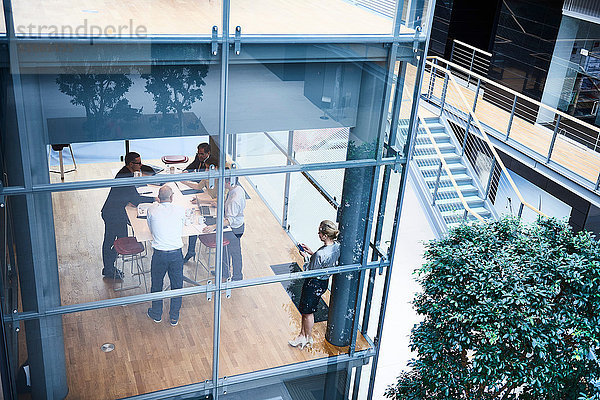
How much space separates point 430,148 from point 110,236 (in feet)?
21.3

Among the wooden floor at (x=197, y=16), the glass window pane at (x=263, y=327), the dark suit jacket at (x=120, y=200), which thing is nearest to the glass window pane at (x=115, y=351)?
the glass window pane at (x=263, y=327)

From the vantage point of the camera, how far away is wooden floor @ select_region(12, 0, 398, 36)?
391 centimetres

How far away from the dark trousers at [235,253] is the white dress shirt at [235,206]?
0.21 ft

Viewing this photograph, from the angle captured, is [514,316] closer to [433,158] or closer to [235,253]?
[235,253]

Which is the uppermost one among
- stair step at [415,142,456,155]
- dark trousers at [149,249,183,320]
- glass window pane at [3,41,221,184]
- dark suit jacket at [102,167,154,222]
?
glass window pane at [3,41,221,184]

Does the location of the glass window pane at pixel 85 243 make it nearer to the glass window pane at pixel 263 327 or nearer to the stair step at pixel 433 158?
the glass window pane at pixel 263 327

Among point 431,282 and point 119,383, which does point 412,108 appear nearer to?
point 431,282

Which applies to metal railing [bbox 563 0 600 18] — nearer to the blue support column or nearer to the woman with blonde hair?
the blue support column

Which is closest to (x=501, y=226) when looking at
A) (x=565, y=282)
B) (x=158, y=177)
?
(x=565, y=282)

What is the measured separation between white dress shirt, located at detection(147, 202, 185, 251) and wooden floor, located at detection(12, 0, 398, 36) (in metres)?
1.32

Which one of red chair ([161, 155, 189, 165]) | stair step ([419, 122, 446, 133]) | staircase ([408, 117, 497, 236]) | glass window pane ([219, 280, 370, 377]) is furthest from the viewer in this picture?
stair step ([419, 122, 446, 133])

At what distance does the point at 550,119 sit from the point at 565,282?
7184 millimetres

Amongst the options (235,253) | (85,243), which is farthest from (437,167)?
(85,243)

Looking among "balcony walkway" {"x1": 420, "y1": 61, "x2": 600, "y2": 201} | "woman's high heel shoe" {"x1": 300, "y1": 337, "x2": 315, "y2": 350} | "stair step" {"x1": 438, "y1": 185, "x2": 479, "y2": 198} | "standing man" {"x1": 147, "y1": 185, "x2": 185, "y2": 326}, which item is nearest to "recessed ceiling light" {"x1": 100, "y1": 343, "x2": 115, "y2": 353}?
"standing man" {"x1": 147, "y1": 185, "x2": 185, "y2": 326}
